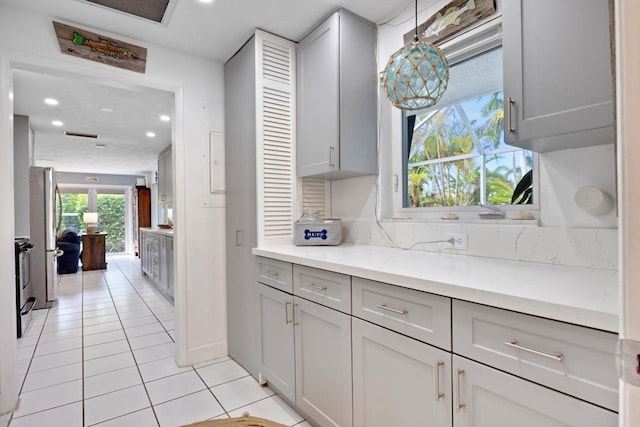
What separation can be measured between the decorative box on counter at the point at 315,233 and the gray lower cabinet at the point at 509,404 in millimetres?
1262

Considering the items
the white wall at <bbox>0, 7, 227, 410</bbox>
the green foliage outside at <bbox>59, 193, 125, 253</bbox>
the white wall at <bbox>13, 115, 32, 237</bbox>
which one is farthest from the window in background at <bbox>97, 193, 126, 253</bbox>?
the white wall at <bbox>0, 7, 227, 410</bbox>

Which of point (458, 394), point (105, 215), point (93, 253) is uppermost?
point (105, 215)

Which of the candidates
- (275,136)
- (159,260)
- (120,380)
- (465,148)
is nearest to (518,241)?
(465,148)

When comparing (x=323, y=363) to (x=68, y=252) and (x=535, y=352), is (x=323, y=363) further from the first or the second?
(x=68, y=252)

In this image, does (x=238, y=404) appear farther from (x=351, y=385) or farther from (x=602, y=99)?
(x=602, y=99)

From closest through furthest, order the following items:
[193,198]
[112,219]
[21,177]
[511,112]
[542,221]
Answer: [511,112], [542,221], [193,198], [21,177], [112,219]

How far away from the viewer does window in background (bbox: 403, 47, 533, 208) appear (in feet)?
5.70

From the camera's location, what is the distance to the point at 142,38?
227 centimetres

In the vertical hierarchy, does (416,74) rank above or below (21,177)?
above

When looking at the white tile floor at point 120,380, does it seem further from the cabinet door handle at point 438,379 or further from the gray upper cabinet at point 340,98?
the gray upper cabinet at point 340,98

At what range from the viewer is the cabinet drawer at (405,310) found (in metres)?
1.08

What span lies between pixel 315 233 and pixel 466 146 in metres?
1.07

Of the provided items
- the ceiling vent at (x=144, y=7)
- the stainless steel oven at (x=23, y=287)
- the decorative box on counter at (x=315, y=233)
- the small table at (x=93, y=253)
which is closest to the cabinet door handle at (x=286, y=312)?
the decorative box on counter at (x=315, y=233)

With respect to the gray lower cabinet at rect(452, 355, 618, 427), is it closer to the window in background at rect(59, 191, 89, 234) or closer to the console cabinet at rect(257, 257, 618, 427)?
the console cabinet at rect(257, 257, 618, 427)
